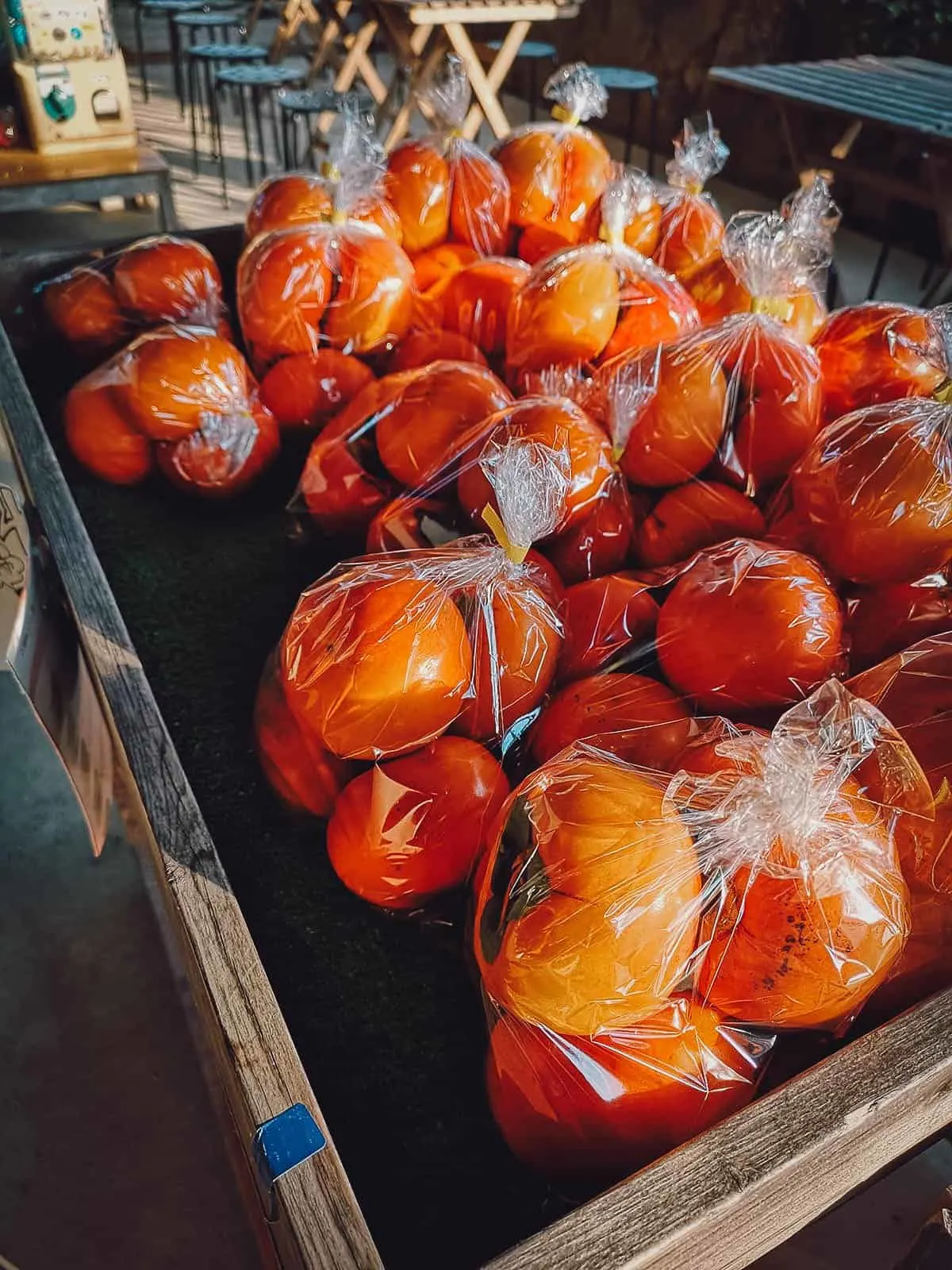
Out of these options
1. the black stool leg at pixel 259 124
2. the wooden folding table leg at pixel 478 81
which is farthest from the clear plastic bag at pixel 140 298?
the black stool leg at pixel 259 124

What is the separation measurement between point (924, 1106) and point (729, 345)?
27.3 inches

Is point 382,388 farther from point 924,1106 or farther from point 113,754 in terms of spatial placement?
point 924,1106

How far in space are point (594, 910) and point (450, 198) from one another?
1187mm

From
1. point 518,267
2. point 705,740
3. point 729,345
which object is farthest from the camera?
point 518,267

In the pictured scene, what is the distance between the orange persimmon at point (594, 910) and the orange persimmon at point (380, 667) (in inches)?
6.2

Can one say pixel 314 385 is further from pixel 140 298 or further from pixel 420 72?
pixel 420 72

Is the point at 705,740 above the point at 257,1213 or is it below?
above

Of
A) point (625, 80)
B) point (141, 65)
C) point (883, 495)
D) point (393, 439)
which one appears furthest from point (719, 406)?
point (141, 65)

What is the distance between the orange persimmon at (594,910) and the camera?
0.49 meters

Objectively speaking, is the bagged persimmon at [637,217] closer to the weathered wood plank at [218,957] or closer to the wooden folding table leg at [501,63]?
the weathered wood plank at [218,957]

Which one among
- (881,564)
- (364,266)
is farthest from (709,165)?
(881,564)

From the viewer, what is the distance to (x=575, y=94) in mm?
1489

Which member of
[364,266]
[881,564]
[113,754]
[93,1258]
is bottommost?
[93,1258]

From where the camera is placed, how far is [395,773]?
673 mm
